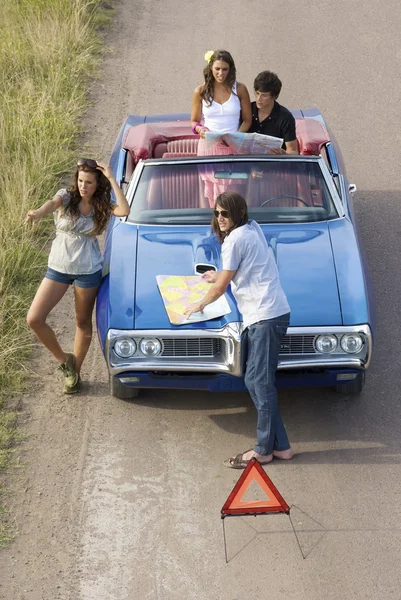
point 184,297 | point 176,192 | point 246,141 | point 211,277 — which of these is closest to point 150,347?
point 184,297

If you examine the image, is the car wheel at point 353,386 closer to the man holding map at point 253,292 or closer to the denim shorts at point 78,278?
the man holding map at point 253,292

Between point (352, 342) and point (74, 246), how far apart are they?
1.88 m

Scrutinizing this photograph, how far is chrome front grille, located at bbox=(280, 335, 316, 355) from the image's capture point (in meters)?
6.38

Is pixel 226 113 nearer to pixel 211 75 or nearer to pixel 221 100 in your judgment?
pixel 221 100

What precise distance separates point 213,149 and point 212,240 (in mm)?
1108

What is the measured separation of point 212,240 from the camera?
23.5 feet

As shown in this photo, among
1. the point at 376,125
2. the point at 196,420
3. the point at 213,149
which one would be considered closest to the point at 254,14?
the point at 376,125

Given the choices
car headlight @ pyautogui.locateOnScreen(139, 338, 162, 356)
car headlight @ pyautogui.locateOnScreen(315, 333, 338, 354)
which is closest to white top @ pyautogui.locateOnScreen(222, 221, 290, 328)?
car headlight @ pyautogui.locateOnScreen(315, 333, 338, 354)

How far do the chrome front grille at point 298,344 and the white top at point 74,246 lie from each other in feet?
4.39

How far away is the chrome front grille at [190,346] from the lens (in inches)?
251

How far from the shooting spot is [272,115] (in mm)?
8219

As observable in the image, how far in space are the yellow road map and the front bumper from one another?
11cm

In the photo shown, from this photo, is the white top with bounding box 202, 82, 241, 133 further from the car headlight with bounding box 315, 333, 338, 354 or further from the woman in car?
the car headlight with bounding box 315, 333, 338, 354

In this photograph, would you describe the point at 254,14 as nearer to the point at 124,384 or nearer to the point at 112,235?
the point at 112,235
